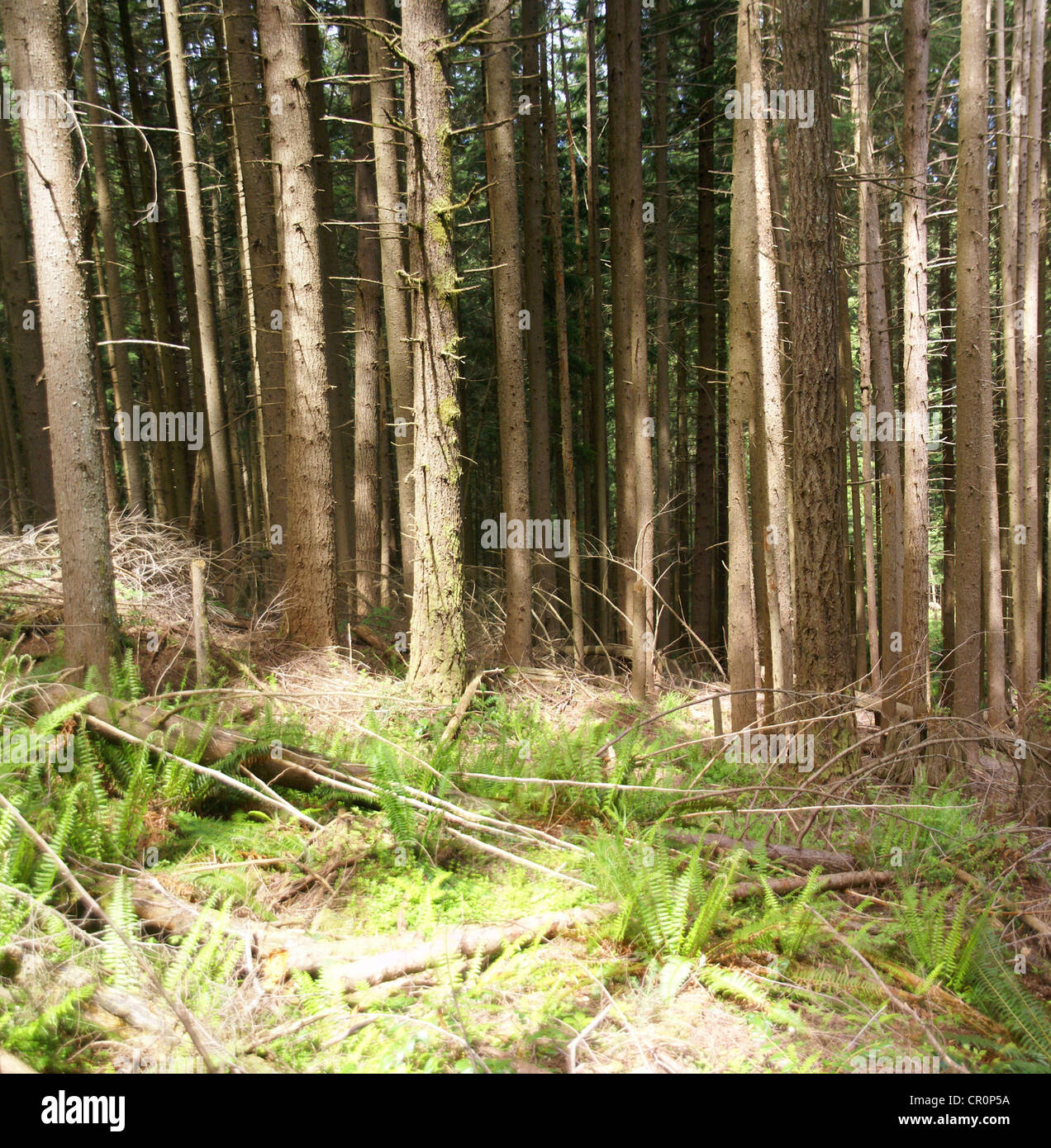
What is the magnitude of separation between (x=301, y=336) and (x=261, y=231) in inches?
115

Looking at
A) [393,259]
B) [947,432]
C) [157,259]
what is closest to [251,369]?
[157,259]

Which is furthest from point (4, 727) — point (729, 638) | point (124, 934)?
point (729, 638)

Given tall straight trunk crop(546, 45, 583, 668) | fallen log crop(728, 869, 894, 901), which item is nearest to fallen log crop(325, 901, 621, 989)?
fallen log crop(728, 869, 894, 901)

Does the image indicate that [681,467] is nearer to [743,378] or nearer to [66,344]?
[743,378]

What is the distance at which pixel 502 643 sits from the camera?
9797mm

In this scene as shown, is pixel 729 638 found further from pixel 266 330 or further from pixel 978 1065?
pixel 266 330

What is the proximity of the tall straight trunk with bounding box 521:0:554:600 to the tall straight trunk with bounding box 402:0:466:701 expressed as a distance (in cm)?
432

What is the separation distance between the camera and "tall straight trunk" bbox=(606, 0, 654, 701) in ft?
31.9

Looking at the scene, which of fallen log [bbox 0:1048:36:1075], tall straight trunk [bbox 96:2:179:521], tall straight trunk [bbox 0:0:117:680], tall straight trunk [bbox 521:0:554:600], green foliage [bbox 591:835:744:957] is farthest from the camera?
tall straight trunk [bbox 96:2:179:521]

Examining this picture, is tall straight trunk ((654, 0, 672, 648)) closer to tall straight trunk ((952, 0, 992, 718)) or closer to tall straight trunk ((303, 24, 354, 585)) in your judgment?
tall straight trunk ((952, 0, 992, 718))

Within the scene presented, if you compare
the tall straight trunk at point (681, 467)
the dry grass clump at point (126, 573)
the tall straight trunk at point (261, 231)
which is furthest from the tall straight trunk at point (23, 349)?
the tall straight trunk at point (681, 467)

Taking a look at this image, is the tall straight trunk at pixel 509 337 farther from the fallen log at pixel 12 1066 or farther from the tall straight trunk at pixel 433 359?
the fallen log at pixel 12 1066

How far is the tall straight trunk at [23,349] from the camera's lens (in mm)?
10656

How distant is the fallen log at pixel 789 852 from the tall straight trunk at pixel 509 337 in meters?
5.03
